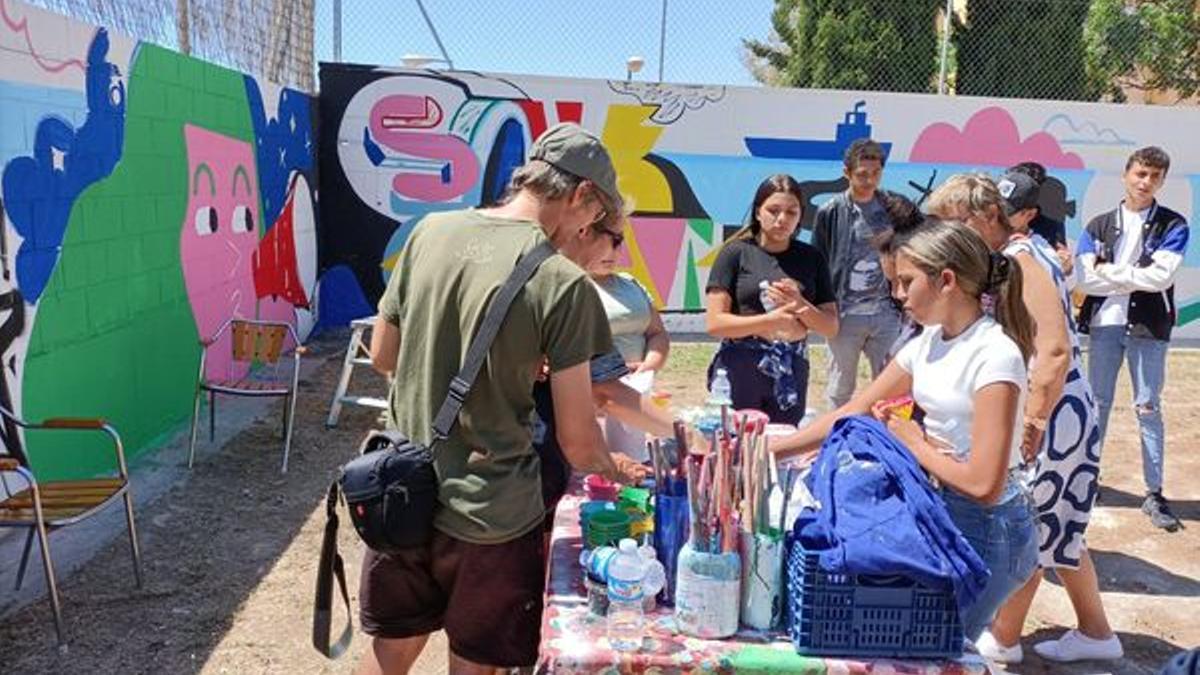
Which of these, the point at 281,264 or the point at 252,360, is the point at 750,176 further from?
the point at 252,360

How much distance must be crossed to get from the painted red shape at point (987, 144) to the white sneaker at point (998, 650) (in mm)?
6990

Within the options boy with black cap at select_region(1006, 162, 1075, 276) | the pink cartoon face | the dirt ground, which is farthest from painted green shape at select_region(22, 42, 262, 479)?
boy with black cap at select_region(1006, 162, 1075, 276)

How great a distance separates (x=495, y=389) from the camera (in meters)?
1.90

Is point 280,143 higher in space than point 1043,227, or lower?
higher

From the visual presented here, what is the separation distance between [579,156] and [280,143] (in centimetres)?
652

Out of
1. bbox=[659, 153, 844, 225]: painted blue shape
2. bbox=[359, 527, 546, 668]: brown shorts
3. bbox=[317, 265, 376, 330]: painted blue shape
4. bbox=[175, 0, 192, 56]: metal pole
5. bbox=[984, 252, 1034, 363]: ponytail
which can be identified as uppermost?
bbox=[175, 0, 192, 56]: metal pole

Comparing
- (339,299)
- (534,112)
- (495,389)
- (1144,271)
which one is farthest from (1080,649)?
(339,299)

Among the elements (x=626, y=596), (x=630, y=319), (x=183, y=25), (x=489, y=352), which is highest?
(x=183, y=25)

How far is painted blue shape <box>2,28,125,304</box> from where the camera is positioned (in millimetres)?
4043

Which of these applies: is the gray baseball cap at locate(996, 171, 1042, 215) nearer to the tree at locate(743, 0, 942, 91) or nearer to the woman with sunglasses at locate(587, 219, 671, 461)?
the woman with sunglasses at locate(587, 219, 671, 461)

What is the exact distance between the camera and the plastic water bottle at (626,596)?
1811 millimetres

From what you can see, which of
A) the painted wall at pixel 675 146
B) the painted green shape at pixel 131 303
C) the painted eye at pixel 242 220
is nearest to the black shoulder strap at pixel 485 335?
the painted green shape at pixel 131 303

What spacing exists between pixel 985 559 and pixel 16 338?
12.3ft

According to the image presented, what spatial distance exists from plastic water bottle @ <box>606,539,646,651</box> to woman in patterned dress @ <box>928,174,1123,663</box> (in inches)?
59.4
